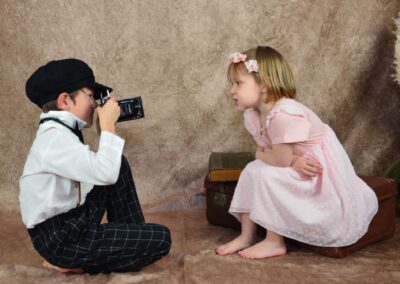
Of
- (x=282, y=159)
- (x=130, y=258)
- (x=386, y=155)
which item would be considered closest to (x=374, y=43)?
(x=386, y=155)

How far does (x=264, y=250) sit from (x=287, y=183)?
21 centimetres

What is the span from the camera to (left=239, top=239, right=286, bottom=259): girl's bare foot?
155cm

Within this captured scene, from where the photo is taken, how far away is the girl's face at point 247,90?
1600mm

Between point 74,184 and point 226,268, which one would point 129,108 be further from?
point 226,268

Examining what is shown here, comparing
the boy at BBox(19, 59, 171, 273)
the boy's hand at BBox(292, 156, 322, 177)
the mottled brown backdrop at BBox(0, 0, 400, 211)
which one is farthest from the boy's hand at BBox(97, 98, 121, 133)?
the mottled brown backdrop at BBox(0, 0, 400, 211)

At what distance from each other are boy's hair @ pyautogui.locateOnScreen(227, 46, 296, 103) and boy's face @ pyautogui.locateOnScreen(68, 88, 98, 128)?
459 millimetres

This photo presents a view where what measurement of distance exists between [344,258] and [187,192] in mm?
825

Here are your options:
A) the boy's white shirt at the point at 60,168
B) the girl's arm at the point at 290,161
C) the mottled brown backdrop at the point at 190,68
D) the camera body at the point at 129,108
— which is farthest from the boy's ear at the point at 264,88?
the mottled brown backdrop at the point at 190,68

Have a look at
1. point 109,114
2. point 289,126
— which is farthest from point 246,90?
point 109,114

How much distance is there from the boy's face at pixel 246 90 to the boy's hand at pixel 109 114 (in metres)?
0.38

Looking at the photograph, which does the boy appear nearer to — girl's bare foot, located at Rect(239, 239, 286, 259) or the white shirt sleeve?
the white shirt sleeve

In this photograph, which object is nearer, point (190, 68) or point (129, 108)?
point (129, 108)

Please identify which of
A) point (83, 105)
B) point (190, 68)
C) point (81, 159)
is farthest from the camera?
point (190, 68)

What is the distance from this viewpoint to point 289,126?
152 cm
